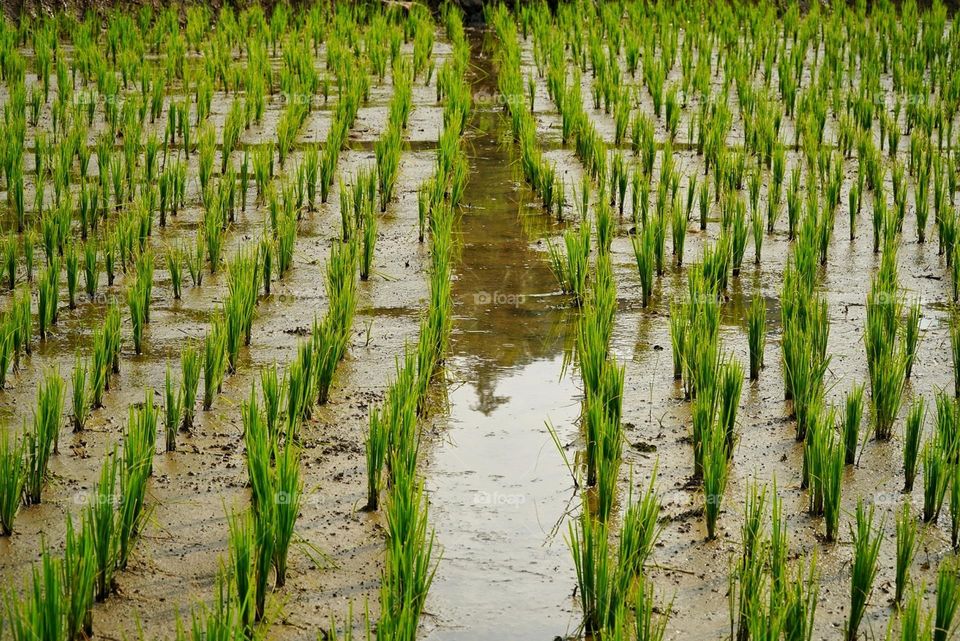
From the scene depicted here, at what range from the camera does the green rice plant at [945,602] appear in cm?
261

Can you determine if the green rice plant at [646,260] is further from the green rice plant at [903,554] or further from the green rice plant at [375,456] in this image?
the green rice plant at [903,554]

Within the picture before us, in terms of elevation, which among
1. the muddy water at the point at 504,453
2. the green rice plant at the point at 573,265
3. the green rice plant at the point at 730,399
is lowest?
the muddy water at the point at 504,453

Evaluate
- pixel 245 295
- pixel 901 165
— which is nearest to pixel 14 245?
pixel 245 295

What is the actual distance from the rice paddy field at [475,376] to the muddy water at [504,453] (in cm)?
1

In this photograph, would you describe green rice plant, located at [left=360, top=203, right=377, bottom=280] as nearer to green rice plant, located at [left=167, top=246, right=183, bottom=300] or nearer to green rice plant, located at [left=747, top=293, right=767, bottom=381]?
green rice plant, located at [left=167, top=246, right=183, bottom=300]

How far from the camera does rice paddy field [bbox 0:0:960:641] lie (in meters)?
2.92

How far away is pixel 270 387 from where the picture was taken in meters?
3.63

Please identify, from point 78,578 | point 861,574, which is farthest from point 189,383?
point 861,574

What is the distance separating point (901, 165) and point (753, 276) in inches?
66.6

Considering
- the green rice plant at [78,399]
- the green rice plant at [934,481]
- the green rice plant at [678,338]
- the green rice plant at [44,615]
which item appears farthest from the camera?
the green rice plant at [678,338]

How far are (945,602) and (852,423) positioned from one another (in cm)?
100

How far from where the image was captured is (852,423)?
→ 359 centimetres

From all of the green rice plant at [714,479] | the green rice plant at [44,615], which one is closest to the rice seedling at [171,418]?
the green rice plant at [44,615]

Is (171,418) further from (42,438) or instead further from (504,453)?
(504,453)
